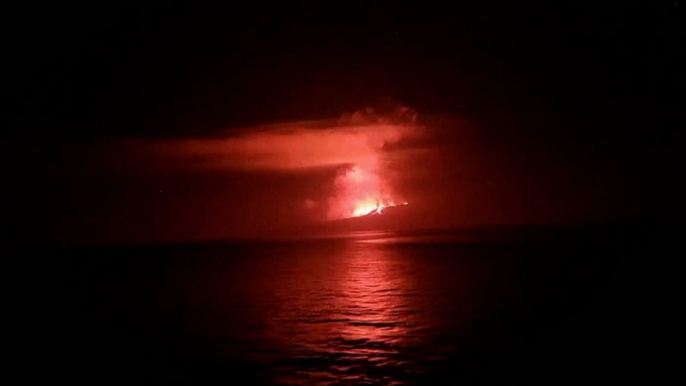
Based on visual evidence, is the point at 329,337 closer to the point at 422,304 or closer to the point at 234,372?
the point at 234,372

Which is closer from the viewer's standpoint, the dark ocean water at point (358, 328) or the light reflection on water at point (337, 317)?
the dark ocean water at point (358, 328)

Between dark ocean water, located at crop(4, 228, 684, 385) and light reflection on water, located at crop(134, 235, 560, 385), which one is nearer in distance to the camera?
dark ocean water, located at crop(4, 228, 684, 385)

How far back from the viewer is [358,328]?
25.0 m

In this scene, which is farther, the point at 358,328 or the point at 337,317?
the point at 337,317

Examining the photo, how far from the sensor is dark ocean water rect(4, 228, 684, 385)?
63.3ft

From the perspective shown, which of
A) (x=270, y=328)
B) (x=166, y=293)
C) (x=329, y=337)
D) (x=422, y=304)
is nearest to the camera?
(x=329, y=337)

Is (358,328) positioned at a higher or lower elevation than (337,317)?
lower

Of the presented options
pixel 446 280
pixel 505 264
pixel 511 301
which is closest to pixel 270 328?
pixel 511 301

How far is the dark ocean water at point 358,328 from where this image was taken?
1930 cm

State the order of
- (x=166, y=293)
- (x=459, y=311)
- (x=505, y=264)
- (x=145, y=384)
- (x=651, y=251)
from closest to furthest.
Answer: (x=145, y=384), (x=459, y=311), (x=166, y=293), (x=505, y=264), (x=651, y=251)

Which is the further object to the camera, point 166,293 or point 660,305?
point 166,293

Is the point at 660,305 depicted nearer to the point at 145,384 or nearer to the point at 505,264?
the point at 145,384

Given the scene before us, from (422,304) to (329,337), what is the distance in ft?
27.6

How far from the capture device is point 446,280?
4262cm
